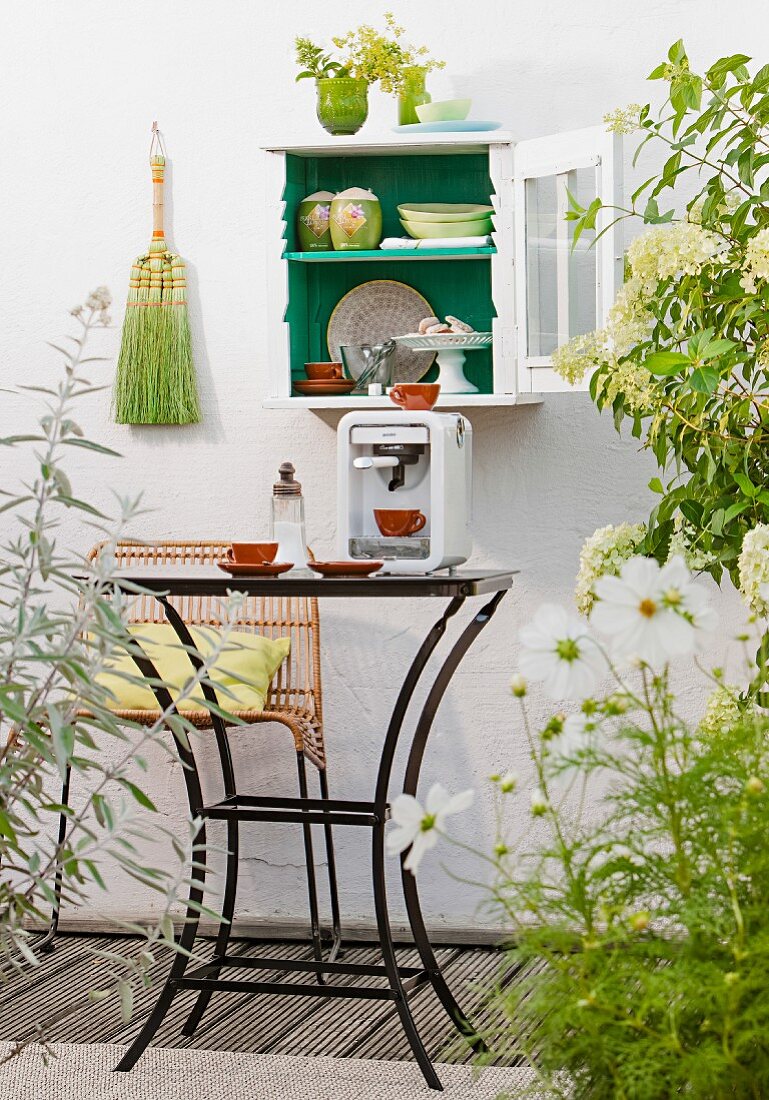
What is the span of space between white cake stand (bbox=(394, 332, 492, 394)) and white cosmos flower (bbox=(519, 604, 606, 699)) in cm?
222

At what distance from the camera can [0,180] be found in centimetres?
341

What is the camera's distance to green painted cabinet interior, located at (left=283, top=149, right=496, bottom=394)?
3.15 m

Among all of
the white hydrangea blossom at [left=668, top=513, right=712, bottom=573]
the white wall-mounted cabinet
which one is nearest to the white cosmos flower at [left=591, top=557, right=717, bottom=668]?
the white hydrangea blossom at [left=668, top=513, right=712, bottom=573]

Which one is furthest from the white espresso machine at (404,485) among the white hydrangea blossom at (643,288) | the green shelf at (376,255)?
the green shelf at (376,255)

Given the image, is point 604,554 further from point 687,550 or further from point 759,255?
point 759,255

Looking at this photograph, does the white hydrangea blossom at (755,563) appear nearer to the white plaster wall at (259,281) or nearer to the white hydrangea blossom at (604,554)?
the white hydrangea blossom at (604,554)

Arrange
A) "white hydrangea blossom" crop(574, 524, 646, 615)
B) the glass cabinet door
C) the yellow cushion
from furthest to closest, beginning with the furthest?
the yellow cushion < the glass cabinet door < "white hydrangea blossom" crop(574, 524, 646, 615)

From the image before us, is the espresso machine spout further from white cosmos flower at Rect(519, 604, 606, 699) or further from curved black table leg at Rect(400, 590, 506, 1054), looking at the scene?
white cosmos flower at Rect(519, 604, 606, 699)

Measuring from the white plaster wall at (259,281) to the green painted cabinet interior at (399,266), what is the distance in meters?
0.12

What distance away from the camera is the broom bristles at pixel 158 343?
3.27 meters

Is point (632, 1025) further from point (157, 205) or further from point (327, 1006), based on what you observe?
point (157, 205)

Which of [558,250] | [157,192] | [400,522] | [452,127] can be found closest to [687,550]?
[400,522]

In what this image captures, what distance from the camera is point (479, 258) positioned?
3199 millimetres

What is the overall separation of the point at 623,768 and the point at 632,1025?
0.16 m
